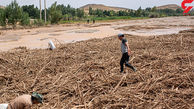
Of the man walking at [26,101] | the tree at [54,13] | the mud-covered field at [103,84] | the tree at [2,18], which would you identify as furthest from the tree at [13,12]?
the man walking at [26,101]

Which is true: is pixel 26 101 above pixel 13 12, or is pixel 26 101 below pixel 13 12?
below

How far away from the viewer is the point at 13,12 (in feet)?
100.0

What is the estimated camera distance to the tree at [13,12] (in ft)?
98.9

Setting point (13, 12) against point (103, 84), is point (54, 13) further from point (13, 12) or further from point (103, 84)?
point (103, 84)

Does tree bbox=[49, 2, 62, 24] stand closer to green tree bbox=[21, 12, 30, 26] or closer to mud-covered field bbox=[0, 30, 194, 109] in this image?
green tree bbox=[21, 12, 30, 26]

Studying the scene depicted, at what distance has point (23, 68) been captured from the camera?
21.4ft

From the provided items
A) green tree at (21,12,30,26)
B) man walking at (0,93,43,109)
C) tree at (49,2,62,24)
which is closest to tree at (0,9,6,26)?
green tree at (21,12,30,26)

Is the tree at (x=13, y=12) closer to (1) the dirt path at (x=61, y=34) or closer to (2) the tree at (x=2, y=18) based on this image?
(2) the tree at (x=2, y=18)

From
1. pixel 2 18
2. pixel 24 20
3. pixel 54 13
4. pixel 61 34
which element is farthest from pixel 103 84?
pixel 54 13

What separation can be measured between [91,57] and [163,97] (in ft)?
14.1

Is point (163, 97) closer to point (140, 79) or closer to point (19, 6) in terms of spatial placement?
point (140, 79)

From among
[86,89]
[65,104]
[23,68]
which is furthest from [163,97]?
[23,68]

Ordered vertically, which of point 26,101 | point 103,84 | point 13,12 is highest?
point 13,12

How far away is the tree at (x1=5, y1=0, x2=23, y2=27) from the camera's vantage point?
3014 centimetres
